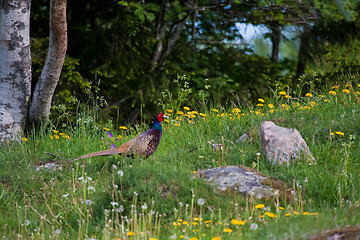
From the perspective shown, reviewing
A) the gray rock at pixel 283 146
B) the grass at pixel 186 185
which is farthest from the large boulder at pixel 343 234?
the gray rock at pixel 283 146

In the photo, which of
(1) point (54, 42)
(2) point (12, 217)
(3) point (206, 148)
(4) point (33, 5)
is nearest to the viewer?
(2) point (12, 217)

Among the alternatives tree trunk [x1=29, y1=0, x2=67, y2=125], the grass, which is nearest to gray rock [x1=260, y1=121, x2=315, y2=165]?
the grass

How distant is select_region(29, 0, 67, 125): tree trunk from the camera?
671cm

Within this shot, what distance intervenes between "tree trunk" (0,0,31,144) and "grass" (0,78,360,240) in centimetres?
43

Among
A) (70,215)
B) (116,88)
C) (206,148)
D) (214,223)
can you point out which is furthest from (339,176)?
(116,88)

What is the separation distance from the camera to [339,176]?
4.59 m

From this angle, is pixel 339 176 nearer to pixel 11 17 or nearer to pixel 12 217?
pixel 12 217

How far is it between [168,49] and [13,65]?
527 centimetres

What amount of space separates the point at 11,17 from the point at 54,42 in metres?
0.90

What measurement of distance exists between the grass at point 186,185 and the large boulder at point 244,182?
0.09m

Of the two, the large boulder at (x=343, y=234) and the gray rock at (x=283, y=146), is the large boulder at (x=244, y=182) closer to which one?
the gray rock at (x=283, y=146)

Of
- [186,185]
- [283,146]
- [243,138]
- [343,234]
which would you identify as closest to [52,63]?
[243,138]

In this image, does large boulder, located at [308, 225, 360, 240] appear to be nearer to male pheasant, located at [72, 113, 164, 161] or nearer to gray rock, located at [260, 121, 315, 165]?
gray rock, located at [260, 121, 315, 165]

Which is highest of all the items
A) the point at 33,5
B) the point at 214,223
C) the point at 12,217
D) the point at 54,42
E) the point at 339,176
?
the point at 33,5
